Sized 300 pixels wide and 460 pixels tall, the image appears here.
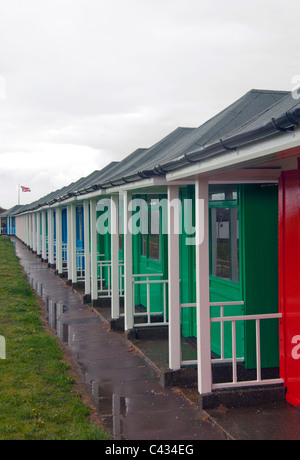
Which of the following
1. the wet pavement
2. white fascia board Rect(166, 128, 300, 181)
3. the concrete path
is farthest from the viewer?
the concrete path

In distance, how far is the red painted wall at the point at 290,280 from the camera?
195 inches

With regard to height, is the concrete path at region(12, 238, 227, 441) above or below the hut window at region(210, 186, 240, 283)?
below

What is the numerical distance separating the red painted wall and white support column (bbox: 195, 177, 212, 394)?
0.80 meters

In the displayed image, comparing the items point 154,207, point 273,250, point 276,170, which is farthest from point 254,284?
point 154,207

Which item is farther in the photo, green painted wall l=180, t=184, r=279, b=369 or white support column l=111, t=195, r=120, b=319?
white support column l=111, t=195, r=120, b=319

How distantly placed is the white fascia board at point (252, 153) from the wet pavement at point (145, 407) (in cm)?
226

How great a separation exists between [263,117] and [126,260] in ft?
12.7

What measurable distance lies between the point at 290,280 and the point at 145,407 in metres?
1.94

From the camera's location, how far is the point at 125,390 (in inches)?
228

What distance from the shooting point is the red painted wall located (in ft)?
16.3
